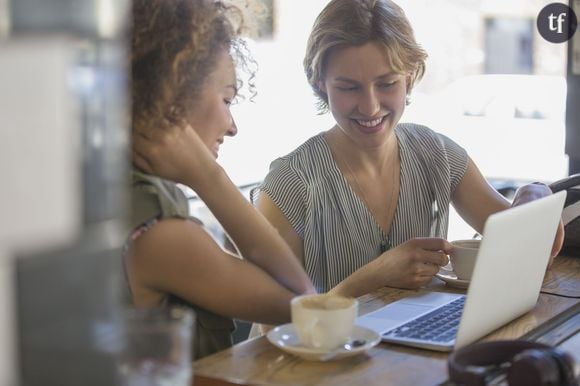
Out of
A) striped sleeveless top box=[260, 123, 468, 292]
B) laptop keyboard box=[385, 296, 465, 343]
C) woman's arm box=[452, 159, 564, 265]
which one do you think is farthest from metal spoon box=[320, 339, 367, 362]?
woman's arm box=[452, 159, 564, 265]

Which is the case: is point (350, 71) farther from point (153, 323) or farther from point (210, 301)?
point (153, 323)

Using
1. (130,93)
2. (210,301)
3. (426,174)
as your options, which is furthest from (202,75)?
(426,174)

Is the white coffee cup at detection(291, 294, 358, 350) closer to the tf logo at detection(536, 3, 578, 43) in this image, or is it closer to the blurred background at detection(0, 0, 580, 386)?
the blurred background at detection(0, 0, 580, 386)

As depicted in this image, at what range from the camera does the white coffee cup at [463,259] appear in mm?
2006

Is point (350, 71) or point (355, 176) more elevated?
point (350, 71)

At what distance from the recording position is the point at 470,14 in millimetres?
6602

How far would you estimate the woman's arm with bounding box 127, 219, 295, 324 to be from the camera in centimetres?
161

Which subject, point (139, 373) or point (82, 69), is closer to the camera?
point (82, 69)

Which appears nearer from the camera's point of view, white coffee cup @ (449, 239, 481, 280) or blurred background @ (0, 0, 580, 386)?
blurred background @ (0, 0, 580, 386)

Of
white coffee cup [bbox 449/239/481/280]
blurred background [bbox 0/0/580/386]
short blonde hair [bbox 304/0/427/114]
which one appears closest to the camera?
blurred background [bbox 0/0/580/386]

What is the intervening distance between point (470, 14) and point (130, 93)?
17.4 ft

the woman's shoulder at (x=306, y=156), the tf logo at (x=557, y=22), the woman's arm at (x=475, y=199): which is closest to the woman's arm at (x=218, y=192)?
the woman's shoulder at (x=306, y=156)

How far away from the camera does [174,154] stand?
5.57ft

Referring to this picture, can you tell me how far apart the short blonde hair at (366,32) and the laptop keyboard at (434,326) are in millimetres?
756
